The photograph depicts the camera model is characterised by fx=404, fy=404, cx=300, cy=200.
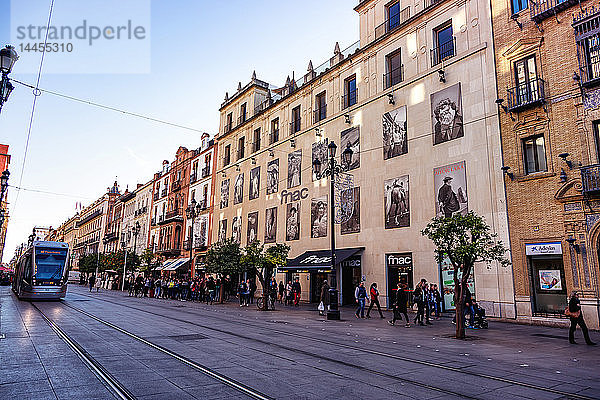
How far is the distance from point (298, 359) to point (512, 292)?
13095 millimetres

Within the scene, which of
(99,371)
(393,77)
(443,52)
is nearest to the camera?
(99,371)

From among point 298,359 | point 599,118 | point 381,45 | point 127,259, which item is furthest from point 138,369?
point 127,259

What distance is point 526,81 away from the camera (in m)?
18.5

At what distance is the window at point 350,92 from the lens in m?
28.5

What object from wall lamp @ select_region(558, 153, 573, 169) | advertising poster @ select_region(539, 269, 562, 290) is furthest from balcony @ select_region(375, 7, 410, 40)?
advertising poster @ select_region(539, 269, 562, 290)

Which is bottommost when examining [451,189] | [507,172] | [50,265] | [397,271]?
[397,271]

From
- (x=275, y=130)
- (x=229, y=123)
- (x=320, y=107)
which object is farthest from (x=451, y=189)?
(x=229, y=123)

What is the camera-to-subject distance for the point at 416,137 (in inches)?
912

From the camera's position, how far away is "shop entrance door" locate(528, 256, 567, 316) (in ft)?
54.0

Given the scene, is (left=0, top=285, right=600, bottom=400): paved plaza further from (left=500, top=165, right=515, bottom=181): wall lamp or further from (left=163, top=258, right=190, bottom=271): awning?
(left=163, top=258, right=190, bottom=271): awning

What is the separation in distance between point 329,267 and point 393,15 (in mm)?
16979

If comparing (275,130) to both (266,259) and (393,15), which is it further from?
(266,259)

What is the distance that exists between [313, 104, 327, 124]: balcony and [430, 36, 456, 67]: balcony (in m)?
9.61

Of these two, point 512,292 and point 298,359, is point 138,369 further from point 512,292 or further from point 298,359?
point 512,292
